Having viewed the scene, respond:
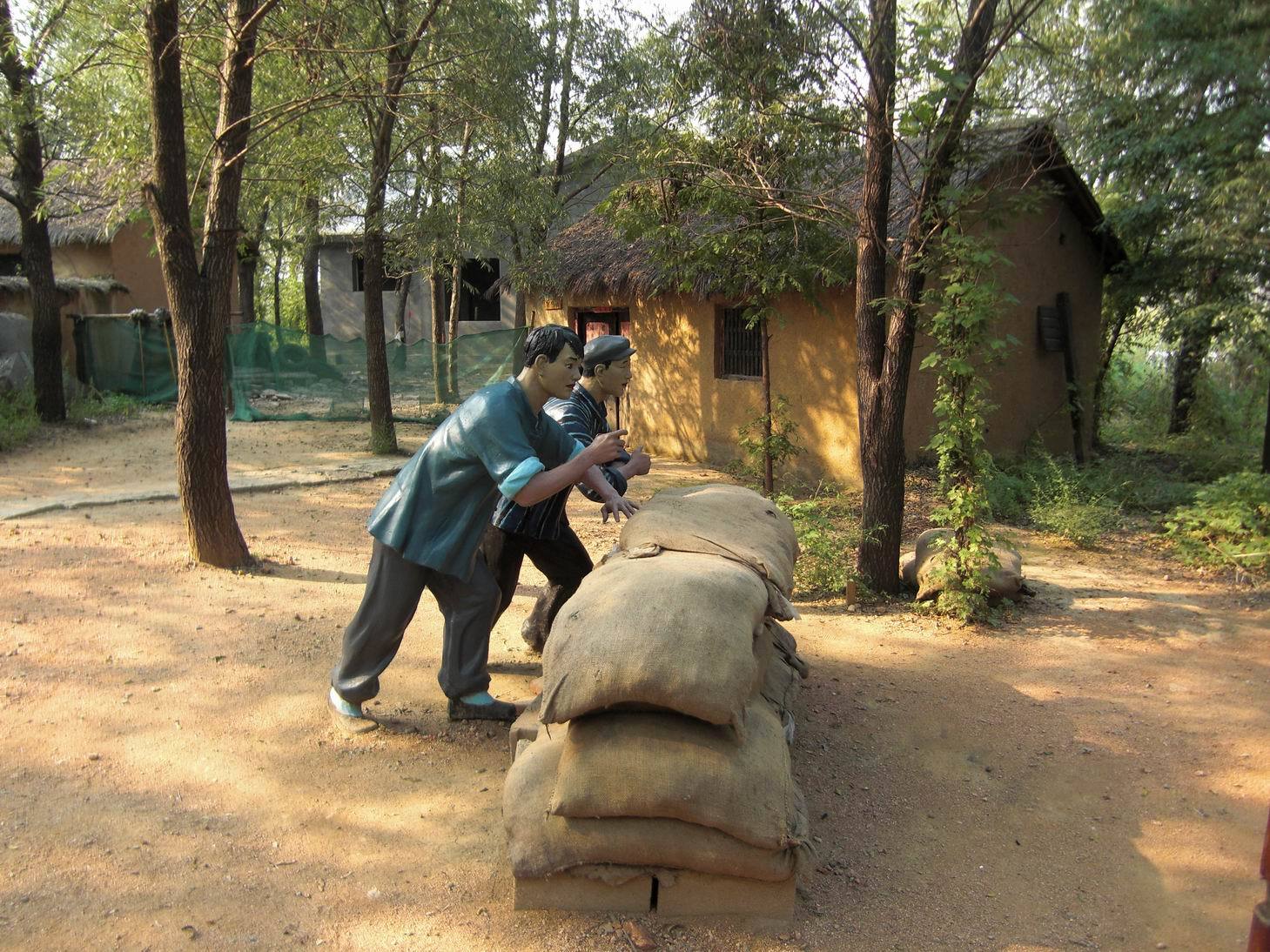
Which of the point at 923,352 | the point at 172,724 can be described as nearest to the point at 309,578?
the point at 172,724

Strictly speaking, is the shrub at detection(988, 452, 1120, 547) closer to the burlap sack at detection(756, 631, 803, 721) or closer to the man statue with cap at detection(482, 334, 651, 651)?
the burlap sack at detection(756, 631, 803, 721)

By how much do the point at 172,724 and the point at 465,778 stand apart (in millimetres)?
1432

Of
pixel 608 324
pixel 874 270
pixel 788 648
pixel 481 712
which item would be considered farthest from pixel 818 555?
pixel 608 324

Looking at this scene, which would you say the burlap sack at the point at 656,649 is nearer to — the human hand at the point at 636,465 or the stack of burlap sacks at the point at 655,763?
the stack of burlap sacks at the point at 655,763

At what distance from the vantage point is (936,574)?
18.7ft

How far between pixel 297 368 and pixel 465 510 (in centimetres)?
1287

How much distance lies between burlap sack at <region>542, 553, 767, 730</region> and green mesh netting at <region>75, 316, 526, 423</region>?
1210 cm

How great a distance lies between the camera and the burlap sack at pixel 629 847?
271 cm

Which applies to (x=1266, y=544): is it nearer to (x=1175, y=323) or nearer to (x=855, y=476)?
(x=855, y=476)

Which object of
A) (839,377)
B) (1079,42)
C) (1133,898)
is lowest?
(1133,898)

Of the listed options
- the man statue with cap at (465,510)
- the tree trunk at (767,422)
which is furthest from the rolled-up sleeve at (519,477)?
the tree trunk at (767,422)

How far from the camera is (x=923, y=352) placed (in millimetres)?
9758

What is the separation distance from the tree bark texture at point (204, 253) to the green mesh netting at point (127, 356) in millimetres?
10220

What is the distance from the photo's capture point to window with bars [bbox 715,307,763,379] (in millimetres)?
11305
